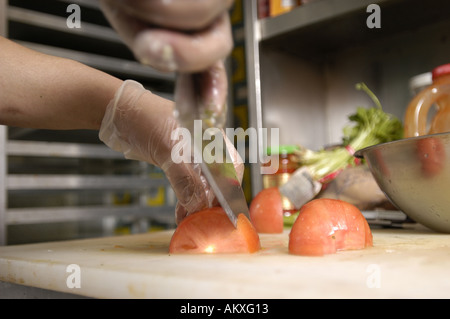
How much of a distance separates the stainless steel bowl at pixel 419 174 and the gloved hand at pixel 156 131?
15.7 inches

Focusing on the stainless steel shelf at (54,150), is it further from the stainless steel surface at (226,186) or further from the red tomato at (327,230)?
the red tomato at (327,230)

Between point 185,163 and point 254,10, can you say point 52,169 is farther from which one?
point 185,163

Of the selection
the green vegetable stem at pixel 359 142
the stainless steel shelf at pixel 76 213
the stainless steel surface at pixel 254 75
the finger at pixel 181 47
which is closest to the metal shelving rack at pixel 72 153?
the stainless steel shelf at pixel 76 213

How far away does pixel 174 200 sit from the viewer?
205 cm

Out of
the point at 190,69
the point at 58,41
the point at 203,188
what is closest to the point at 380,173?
the point at 203,188

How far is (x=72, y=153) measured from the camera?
65.4 inches

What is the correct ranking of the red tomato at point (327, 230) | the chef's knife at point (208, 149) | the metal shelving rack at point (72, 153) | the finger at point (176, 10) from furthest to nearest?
the metal shelving rack at point (72, 153)
the red tomato at point (327, 230)
the chef's knife at point (208, 149)
the finger at point (176, 10)

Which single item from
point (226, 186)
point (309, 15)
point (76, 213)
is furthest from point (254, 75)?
point (226, 186)

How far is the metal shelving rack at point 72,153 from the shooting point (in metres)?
1.54

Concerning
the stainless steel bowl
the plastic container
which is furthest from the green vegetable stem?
the stainless steel bowl

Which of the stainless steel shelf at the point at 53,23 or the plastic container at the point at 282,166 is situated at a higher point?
the stainless steel shelf at the point at 53,23

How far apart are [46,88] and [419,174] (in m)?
0.83

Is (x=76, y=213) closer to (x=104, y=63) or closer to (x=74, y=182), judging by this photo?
(x=74, y=182)

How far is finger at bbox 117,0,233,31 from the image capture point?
33 cm
